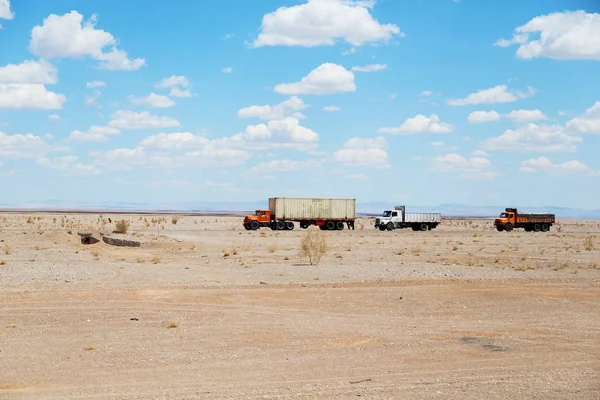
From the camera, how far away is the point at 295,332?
16391 mm

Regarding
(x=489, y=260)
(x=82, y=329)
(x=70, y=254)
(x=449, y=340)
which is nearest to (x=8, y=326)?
(x=82, y=329)

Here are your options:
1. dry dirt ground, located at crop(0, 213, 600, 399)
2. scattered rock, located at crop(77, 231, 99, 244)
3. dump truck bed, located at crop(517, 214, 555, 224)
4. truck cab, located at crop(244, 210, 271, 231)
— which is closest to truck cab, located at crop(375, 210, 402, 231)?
truck cab, located at crop(244, 210, 271, 231)

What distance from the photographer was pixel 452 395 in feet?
36.1

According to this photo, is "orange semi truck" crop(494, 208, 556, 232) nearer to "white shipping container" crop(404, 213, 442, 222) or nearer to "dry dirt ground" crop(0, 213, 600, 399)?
"white shipping container" crop(404, 213, 442, 222)

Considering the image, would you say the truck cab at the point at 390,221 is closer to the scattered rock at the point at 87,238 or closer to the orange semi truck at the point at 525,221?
the orange semi truck at the point at 525,221

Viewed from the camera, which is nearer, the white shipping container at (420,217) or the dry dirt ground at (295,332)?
the dry dirt ground at (295,332)

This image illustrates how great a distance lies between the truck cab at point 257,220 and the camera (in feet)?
243

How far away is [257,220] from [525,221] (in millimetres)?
29718

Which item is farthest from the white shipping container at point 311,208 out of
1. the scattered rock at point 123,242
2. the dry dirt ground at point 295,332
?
the dry dirt ground at point 295,332

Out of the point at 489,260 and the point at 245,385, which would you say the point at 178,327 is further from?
the point at 489,260

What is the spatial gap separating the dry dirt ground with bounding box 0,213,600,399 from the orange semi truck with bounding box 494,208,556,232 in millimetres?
48767

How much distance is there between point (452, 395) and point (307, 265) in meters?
23.0

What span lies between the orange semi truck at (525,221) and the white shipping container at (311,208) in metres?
16.3

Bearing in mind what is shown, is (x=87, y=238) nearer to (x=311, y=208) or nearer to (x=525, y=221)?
(x=311, y=208)
